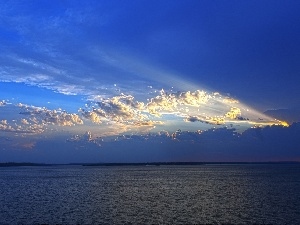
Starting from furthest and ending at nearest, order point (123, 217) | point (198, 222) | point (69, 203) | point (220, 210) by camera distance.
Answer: point (69, 203) → point (220, 210) → point (123, 217) → point (198, 222)

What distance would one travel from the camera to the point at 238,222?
159 feet

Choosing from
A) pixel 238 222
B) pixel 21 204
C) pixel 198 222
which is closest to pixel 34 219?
pixel 21 204

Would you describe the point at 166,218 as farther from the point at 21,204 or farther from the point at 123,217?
the point at 21,204

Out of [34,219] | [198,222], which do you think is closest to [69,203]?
[34,219]

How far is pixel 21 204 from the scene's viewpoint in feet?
217

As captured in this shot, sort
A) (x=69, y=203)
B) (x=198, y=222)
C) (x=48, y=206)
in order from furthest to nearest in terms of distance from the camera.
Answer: (x=69, y=203) → (x=48, y=206) → (x=198, y=222)

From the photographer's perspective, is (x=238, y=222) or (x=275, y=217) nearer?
(x=238, y=222)

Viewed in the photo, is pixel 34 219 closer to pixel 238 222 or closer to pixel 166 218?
pixel 166 218

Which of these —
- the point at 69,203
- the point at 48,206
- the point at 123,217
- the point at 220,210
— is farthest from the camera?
the point at 69,203

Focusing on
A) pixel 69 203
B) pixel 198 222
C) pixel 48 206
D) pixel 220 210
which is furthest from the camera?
pixel 69 203

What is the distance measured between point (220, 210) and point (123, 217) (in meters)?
15.8

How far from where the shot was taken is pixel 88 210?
5891 centimetres

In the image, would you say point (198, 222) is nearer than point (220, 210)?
Yes

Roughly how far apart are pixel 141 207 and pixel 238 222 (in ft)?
61.6
